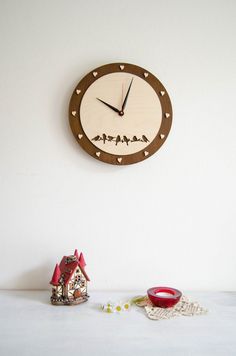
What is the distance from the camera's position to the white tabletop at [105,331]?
802 millimetres

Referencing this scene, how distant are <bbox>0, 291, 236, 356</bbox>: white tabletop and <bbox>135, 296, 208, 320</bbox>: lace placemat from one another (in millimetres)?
22

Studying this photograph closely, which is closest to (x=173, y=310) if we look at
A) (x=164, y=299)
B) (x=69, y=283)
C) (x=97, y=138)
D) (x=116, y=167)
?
(x=164, y=299)

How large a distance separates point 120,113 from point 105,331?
2.64 feet

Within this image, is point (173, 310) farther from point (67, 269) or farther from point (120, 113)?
point (120, 113)

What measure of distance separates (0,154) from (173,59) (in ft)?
2.75

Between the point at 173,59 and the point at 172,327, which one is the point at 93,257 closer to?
the point at 172,327

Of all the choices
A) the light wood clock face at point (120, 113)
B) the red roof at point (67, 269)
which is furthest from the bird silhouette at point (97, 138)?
the red roof at point (67, 269)

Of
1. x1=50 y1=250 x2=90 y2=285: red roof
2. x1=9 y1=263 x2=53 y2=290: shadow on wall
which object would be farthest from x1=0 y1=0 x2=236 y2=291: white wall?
x1=50 y1=250 x2=90 y2=285: red roof

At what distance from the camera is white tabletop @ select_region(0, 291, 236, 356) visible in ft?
2.63

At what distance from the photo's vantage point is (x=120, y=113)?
1260 mm

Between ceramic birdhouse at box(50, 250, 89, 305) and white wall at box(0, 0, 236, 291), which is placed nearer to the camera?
ceramic birdhouse at box(50, 250, 89, 305)

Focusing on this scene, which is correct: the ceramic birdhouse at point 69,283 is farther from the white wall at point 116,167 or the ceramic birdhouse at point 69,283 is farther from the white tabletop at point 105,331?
the white wall at point 116,167

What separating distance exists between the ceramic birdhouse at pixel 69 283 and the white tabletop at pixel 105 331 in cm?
3

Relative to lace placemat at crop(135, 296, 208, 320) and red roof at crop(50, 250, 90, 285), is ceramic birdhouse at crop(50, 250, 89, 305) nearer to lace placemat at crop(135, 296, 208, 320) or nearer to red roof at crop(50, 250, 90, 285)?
red roof at crop(50, 250, 90, 285)
